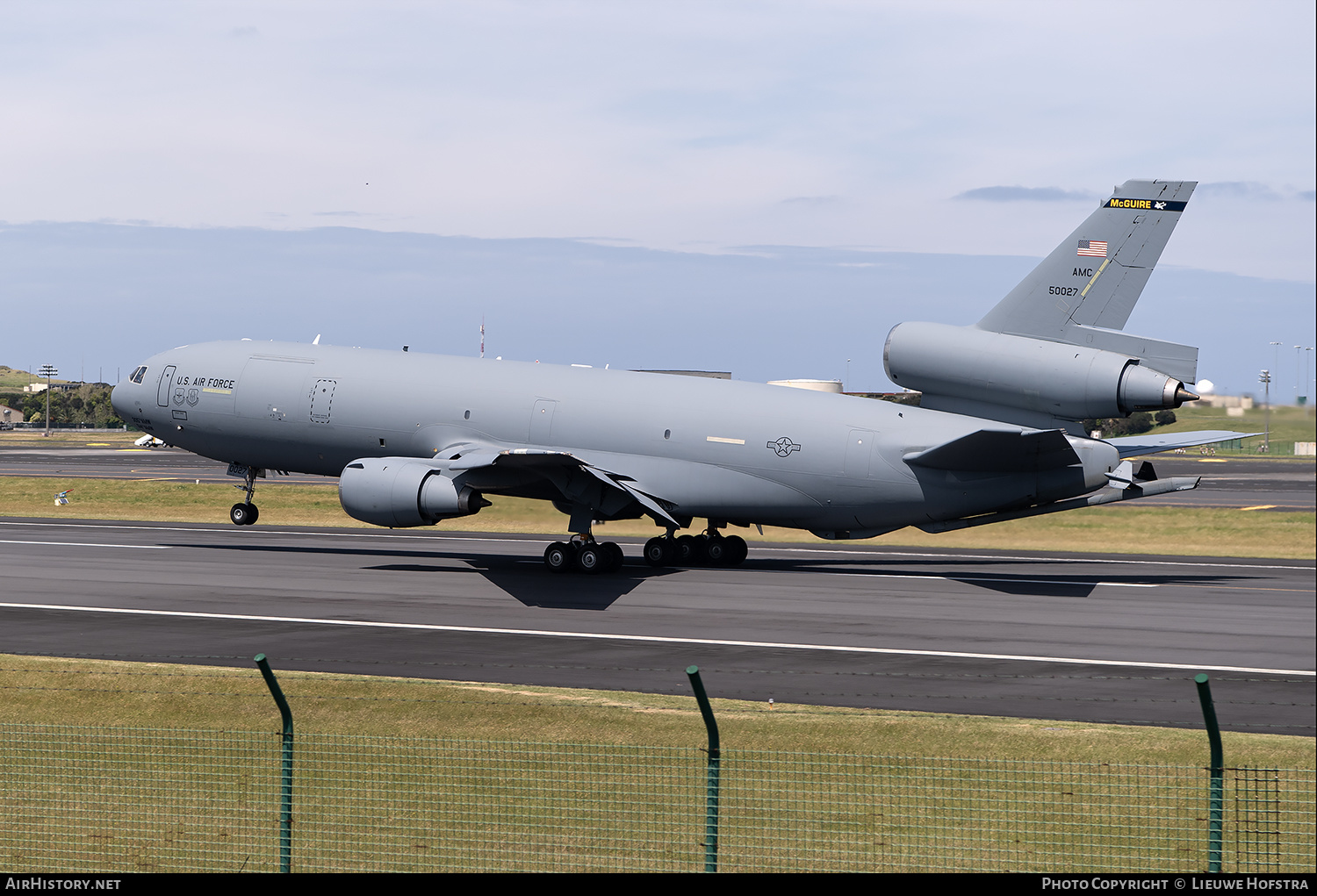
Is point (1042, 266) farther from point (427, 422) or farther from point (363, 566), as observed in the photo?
point (363, 566)

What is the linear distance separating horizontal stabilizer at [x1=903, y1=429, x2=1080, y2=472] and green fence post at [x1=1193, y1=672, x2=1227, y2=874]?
21.7m

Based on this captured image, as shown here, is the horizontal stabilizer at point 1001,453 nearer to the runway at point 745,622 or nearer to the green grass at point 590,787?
the runway at point 745,622

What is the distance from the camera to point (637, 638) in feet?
85.2

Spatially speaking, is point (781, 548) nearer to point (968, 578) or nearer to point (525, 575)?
point (968, 578)

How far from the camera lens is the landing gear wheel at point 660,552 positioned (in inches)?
1511

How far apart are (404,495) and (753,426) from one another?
9.95m

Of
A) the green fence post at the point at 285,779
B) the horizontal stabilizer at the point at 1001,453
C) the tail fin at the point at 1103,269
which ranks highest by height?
the tail fin at the point at 1103,269

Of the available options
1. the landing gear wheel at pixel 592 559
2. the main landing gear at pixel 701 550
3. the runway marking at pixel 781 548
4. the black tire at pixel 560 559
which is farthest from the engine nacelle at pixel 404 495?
the runway marking at pixel 781 548

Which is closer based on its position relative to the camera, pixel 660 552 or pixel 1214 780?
pixel 1214 780

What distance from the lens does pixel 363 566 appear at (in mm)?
37656

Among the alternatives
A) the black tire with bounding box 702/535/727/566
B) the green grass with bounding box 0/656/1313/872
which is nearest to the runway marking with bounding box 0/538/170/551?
the black tire with bounding box 702/535/727/566

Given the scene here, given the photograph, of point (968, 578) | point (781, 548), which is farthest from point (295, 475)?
point (968, 578)

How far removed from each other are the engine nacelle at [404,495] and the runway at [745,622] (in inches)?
76.3

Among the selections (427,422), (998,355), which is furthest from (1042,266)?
(427,422)
